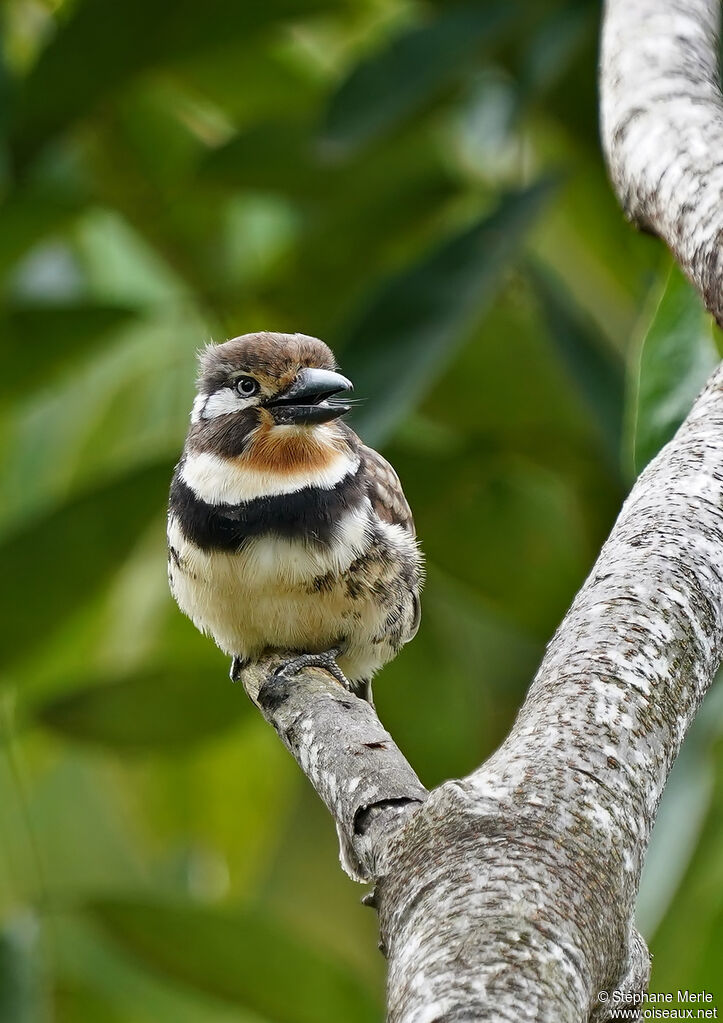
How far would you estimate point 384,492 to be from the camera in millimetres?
2617

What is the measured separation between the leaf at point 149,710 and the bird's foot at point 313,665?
2.58 feet

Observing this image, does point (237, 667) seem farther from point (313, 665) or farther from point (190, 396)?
point (190, 396)

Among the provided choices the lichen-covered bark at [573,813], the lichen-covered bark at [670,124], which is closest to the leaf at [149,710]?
the lichen-covered bark at [670,124]

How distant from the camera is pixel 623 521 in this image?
4.94 ft

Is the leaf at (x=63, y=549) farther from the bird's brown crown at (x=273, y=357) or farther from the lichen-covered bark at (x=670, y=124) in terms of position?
the lichen-covered bark at (x=670, y=124)

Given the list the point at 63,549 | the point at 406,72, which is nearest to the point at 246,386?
the point at 63,549

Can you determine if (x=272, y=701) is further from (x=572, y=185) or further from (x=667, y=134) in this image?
(x=572, y=185)

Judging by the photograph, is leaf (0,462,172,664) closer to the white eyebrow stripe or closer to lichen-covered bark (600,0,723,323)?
the white eyebrow stripe

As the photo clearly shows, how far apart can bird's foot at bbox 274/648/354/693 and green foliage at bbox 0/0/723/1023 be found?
54 centimetres

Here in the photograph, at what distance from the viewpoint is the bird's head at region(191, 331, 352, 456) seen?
2436mm

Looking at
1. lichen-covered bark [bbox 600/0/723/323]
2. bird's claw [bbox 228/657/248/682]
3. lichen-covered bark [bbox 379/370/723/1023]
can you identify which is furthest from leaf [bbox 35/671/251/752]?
lichen-covered bark [bbox 379/370/723/1023]

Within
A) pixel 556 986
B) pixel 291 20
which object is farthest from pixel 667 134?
pixel 291 20

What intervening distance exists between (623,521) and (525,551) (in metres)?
1.91

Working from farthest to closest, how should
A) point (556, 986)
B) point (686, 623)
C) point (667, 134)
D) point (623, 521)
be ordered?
point (667, 134) < point (623, 521) < point (686, 623) < point (556, 986)
